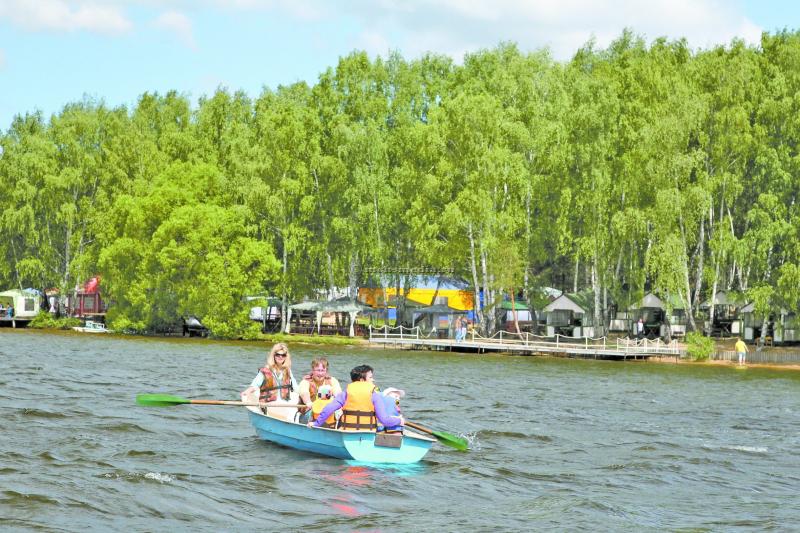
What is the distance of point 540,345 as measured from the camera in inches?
2603

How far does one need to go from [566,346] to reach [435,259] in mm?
10897

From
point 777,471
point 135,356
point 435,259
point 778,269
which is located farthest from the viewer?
point 435,259

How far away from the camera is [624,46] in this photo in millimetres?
97562

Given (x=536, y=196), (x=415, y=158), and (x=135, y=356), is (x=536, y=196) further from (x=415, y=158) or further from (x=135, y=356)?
(x=135, y=356)

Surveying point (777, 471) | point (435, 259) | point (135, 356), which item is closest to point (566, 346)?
point (435, 259)

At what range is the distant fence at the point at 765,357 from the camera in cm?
6059

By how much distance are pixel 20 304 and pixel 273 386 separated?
68950 millimetres

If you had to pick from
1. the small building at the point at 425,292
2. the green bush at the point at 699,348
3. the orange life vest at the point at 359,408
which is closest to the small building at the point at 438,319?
the small building at the point at 425,292

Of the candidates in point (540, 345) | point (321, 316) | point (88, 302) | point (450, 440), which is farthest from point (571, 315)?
point (450, 440)

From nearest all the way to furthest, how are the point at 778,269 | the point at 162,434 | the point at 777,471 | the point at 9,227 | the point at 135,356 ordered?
the point at 777,471
the point at 162,434
the point at 135,356
the point at 778,269
the point at 9,227

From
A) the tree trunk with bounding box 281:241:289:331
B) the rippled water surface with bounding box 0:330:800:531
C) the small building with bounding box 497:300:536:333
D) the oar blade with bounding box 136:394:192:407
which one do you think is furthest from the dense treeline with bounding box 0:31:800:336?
the oar blade with bounding box 136:394:192:407

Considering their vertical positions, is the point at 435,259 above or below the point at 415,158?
below

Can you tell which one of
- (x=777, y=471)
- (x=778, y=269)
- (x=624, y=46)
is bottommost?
(x=777, y=471)

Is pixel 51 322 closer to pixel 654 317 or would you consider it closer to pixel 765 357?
pixel 654 317
